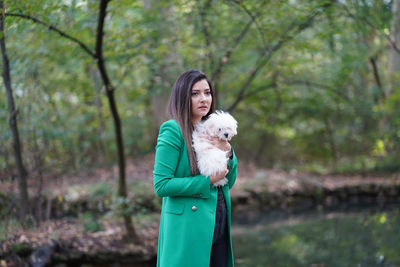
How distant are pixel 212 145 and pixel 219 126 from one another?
0.42 feet

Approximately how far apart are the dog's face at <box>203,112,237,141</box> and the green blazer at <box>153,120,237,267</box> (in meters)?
0.20

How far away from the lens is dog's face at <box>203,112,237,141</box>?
2271mm

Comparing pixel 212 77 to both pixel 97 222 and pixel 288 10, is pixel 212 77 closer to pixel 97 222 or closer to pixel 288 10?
pixel 288 10

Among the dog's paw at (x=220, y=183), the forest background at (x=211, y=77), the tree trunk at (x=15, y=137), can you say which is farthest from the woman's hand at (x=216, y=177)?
the tree trunk at (x=15, y=137)

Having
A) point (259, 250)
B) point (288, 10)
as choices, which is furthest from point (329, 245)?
point (288, 10)

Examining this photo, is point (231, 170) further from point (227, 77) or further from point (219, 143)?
point (227, 77)

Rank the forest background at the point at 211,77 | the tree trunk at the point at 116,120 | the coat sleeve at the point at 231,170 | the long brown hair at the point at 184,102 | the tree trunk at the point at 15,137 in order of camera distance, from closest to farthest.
Answer: the long brown hair at the point at 184,102
the coat sleeve at the point at 231,170
the tree trunk at the point at 116,120
the tree trunk at the point at 15,137
the forest background at the point at 211,77

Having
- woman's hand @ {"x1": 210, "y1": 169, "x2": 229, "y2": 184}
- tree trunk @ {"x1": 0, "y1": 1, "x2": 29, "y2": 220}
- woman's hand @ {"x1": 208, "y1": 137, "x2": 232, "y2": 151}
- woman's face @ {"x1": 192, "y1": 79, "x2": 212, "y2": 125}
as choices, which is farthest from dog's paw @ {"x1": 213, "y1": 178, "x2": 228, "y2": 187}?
tree trunk @ {"x1": 0, "y1": 1, "x2": 29, "y2": 220}

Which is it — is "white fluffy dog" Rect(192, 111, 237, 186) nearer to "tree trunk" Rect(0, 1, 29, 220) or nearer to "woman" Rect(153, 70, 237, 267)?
"woman" Rect(153, 70, 237, 267)

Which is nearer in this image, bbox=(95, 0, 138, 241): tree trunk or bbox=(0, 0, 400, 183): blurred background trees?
bbox=(95, 0, 138, 241): tree trunk

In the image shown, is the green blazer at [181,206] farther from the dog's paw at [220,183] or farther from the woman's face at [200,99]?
the woman's face at [200,99]

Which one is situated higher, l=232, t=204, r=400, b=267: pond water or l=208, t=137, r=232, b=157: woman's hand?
l=208, t=137, r=232, b=157: woman's hand

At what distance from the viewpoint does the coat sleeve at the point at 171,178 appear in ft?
6.88

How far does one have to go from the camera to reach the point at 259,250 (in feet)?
19.4
